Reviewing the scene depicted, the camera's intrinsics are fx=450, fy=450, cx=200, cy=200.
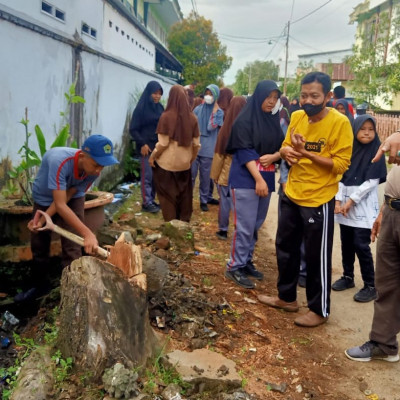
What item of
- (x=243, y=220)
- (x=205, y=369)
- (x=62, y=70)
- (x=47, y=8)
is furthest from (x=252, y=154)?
(x=47, y=8)

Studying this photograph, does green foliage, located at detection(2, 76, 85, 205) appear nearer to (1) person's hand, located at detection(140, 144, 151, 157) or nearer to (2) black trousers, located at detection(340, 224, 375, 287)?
(1) person's hand, located at detection(140, 144, 151, 157)

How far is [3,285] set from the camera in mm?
4191

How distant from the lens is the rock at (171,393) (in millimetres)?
2465

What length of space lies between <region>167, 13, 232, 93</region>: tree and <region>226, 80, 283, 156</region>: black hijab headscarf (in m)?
23.5

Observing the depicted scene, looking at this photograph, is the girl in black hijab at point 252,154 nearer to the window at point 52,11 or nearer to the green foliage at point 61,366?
the green foliage at point 61,366

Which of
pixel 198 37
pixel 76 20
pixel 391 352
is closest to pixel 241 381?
pixel 391 352

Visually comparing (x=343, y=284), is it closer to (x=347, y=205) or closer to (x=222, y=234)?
(x=347, y=205)

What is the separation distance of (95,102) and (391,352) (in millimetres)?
5727

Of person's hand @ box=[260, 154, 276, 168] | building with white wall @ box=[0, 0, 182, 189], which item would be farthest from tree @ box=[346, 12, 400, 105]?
person's hand @ box=[260, 154, 276, 168]

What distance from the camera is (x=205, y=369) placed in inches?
110

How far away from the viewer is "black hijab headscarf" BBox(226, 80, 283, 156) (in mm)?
4203

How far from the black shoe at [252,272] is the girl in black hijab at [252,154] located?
395 mm

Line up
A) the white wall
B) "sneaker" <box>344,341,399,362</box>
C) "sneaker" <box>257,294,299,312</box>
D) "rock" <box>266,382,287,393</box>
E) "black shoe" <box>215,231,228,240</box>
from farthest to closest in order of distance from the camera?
1. the white wall
2. "black shoe" <box>215,231,228,240</box>
3. "sneaker" <box>257,294,299,312</box>
4. "sneaker" <box>344,341,399,362</box>
5. "rock" <box>266,382,287,393</box>

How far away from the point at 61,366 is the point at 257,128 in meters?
2.67
